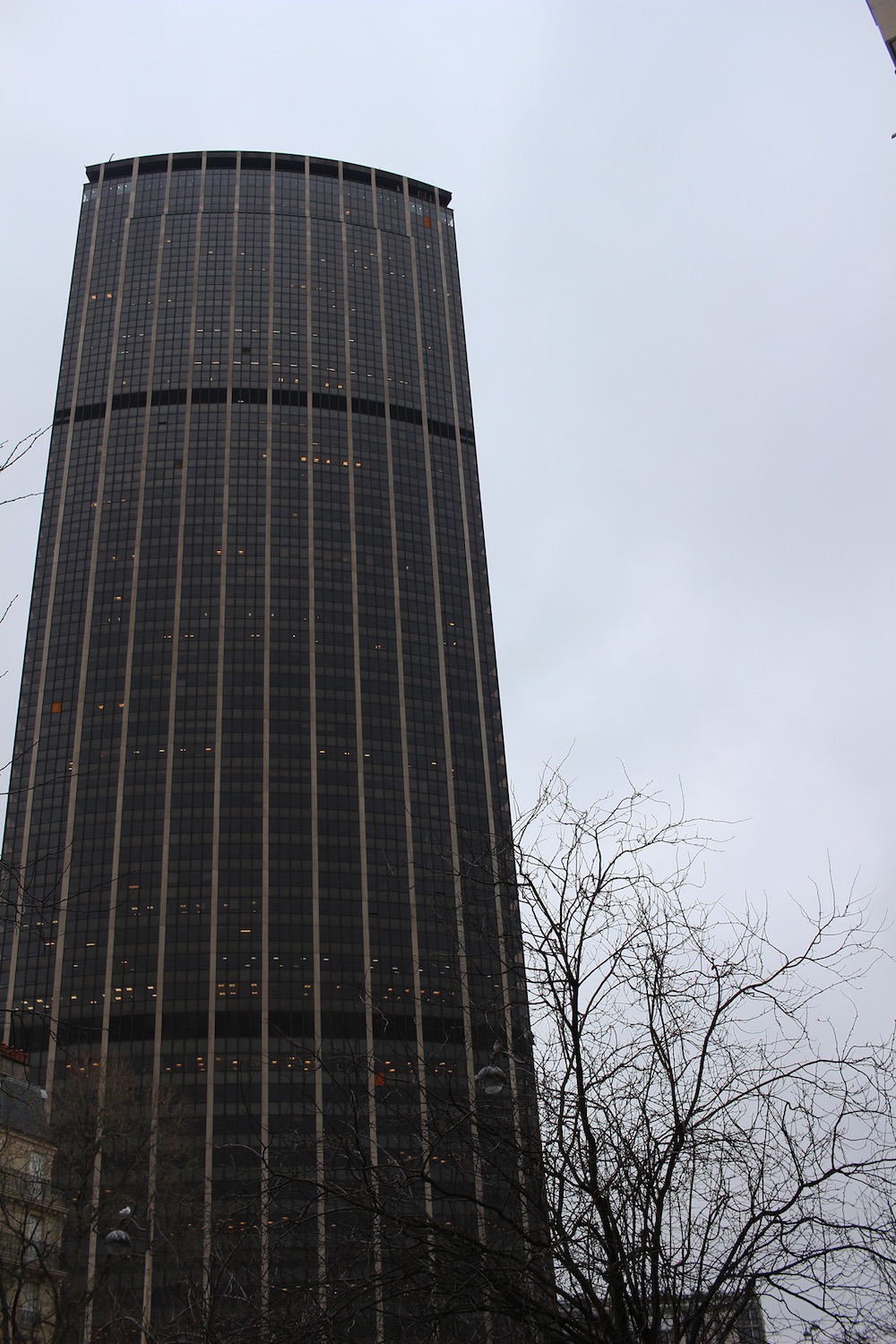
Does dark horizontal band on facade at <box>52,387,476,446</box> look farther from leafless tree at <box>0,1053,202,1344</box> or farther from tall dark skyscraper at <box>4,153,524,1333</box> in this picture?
leafless tree at <box>0,1053,202,1344</box>

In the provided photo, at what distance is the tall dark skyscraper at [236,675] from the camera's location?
14000 cm

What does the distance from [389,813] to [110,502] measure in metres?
68.2

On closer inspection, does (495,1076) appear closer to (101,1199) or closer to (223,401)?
(101,1199)

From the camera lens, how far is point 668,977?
10.8 metres

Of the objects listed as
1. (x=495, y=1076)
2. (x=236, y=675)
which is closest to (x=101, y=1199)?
(x=495, y=1076)

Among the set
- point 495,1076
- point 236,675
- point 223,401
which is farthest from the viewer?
point 223,401

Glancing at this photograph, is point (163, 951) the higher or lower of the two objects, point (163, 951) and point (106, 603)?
the lower

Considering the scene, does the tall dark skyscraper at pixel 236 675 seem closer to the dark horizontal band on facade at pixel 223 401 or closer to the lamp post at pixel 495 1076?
the dark horizontal band on facade at pixel 223 401

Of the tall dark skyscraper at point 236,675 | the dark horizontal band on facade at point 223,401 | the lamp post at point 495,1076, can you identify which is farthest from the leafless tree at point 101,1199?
the dark horizontal band on facade at point 223,401

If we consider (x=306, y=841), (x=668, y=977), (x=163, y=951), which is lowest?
(x=668, y=977)

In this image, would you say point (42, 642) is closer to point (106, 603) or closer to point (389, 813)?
point (106, 603)

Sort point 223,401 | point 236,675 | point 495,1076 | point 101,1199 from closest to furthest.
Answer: point 495,1076 < point 101,1199 < point 236,675 < point 223,401

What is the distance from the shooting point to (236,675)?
163m

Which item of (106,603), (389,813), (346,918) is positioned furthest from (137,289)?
(346,918)
